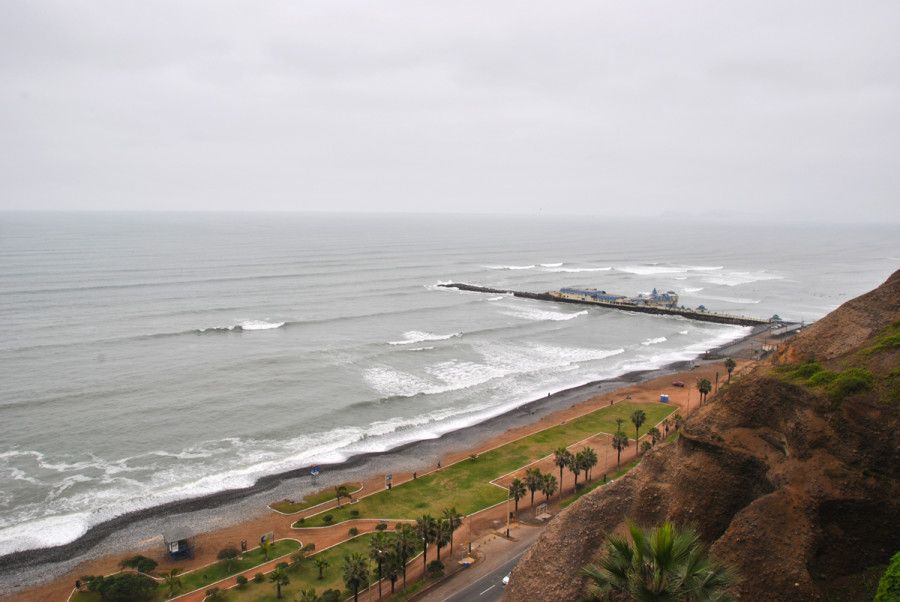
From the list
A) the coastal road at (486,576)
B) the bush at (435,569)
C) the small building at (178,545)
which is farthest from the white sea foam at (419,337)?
the bush at (435,569)

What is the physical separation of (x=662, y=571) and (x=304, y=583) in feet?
93.9

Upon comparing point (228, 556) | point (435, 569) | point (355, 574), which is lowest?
point (228, 556)

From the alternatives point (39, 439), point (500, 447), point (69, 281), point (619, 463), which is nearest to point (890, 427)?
point (619, 463)

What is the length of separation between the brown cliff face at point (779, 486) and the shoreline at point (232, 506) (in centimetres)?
2954

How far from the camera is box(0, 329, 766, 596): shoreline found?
39.0 meters

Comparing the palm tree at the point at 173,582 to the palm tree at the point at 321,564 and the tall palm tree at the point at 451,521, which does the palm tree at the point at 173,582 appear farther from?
the tall palm tree at the point at 451,521

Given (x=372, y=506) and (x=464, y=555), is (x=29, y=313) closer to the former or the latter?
(x=372, y=506)

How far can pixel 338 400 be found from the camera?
2731 inches

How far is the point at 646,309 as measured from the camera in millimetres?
127125

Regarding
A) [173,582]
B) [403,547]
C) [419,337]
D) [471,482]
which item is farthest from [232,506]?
[419,337]

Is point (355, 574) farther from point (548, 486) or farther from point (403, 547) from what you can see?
point (548, 486)

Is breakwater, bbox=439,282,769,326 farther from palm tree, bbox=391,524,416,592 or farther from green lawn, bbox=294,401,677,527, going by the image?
palm tree, bbox=391,524,416,592

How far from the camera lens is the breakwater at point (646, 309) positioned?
114875 millimetres

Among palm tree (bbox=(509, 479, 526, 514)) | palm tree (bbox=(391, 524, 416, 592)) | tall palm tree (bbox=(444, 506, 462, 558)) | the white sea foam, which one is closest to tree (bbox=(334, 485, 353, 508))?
tall palm tree (bbox=(444, 506, 462, 558))
